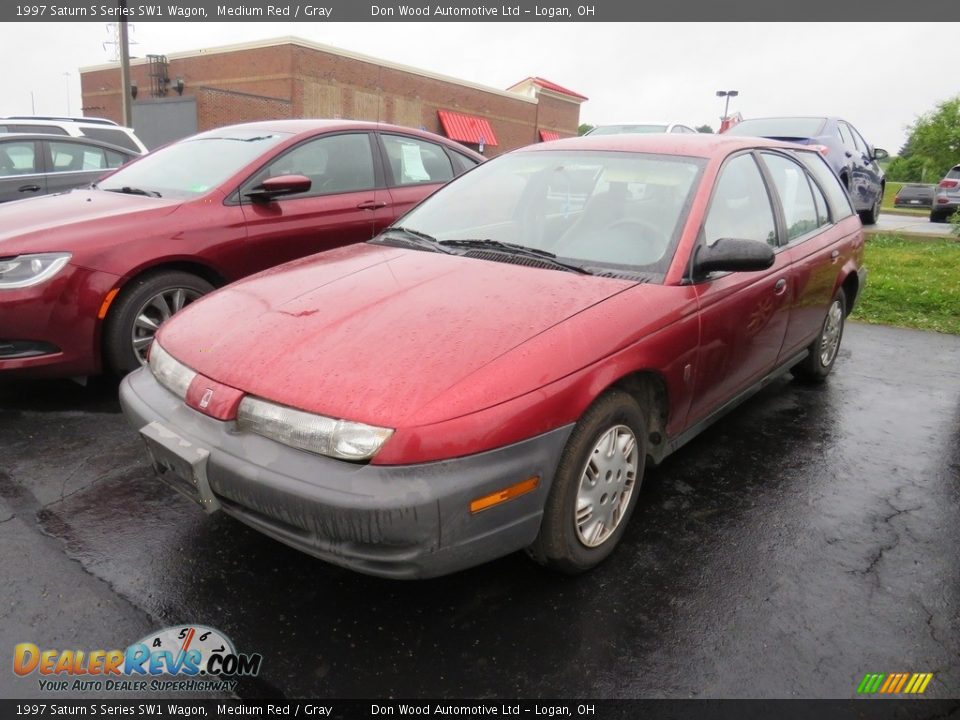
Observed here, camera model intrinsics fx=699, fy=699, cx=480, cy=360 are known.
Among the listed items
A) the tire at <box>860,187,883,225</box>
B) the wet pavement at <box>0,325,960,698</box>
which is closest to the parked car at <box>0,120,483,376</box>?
the wet pavement at <box>0,325,960,698</box>

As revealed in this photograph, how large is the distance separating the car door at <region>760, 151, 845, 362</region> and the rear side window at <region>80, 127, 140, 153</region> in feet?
29.6

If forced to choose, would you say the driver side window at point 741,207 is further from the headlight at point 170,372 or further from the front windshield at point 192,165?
the front windshield at point 192,165

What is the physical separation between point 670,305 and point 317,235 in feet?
9.12

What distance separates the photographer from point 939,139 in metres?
55.3

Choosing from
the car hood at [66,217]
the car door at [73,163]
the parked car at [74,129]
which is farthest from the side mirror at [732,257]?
the parked car at [74,129]

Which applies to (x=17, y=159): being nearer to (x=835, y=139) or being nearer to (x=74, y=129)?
(x=74, y=129)

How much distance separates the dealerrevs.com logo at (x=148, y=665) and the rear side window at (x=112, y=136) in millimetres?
9370

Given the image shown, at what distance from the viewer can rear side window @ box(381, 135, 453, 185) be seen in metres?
5.31

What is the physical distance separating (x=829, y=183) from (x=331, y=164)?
11.1 feet

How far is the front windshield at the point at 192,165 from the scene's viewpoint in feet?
14.7

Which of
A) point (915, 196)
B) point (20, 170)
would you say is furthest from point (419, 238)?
point (915, 196)

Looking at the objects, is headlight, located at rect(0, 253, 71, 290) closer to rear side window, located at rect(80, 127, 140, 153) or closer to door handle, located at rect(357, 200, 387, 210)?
door handle, located at rect(357, 200, 387, 210)

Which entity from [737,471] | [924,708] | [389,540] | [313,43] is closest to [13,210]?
[389,540]

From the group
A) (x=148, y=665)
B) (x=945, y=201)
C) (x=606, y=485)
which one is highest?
(x=945, y=201)
